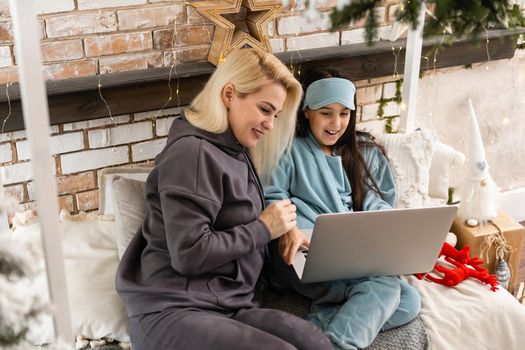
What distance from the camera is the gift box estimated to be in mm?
2730

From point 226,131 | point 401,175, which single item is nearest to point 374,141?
point 401,175

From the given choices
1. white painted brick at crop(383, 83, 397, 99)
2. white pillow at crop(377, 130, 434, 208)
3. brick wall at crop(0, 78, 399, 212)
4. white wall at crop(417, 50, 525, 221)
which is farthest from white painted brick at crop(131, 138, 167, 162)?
white wall at crop(417, 50, 525, 221)

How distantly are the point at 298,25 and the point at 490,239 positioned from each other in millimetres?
1122

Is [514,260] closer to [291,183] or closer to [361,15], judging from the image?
[291,183]

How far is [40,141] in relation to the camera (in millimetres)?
1103

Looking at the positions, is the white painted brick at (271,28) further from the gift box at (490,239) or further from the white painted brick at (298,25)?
the gift box at (490,239)

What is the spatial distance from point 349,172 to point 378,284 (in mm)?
463

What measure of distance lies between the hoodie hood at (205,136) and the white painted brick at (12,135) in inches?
22.8

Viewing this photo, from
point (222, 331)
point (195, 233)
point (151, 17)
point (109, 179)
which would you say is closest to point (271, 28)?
point (151, 17)

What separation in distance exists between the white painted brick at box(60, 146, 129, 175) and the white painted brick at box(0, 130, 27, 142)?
167 mm

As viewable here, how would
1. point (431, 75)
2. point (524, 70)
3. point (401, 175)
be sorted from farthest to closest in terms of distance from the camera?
point (524, 70) → point (431, 75) → point (401, 175)

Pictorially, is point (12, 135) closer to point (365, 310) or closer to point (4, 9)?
point (4, 9)

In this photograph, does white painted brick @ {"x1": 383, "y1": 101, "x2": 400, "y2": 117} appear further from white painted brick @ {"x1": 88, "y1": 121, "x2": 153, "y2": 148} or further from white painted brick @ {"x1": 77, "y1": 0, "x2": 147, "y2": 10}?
white painted brick @ {"x1": 77, "y1": 0, "x2": 147, "y2": 10}

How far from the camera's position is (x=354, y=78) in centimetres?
274
